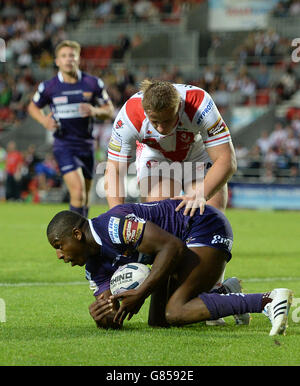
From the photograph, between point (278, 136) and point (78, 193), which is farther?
point (278, 136)

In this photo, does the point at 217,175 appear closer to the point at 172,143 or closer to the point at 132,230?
the point at 172,143

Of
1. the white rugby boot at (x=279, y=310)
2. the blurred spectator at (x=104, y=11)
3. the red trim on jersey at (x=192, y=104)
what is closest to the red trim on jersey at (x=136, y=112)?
the red trim on jersey at (x=192, y=104)

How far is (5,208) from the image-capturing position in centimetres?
2216

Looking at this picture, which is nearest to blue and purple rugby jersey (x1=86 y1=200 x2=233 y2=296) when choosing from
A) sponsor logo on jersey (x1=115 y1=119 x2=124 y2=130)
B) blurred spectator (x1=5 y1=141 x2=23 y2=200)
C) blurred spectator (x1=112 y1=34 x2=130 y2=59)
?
sponsor logo on jersey (x1=115 y1=119 x2=124 y2=130)

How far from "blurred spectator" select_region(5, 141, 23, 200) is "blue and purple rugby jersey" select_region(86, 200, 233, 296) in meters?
19.9

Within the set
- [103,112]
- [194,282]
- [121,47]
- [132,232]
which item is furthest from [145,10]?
[132,232]

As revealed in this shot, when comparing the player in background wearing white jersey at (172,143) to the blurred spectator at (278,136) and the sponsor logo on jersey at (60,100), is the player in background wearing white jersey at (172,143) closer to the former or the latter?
the sponsor logo on jersey at (60,100)

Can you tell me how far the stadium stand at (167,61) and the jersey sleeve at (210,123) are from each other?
52.8ft

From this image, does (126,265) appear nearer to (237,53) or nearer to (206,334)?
(206,334)

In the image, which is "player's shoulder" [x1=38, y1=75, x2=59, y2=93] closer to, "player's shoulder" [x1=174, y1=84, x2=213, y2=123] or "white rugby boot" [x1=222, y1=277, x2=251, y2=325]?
"player's shoulder" [x1=174, y1=84, x2=213, y2=123]

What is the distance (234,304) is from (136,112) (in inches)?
79.4

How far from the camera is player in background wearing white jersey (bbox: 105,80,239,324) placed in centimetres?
606

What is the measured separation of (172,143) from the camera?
707 centimetres
